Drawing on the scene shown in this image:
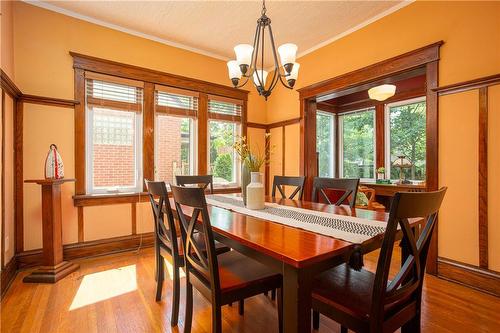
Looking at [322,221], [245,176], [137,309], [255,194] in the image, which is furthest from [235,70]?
[137,309]

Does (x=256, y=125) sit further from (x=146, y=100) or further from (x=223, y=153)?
(x=146, y=100)

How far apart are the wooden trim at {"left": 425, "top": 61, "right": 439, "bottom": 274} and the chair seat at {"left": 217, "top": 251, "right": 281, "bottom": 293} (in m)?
1.96

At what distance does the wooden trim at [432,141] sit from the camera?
2.51 m

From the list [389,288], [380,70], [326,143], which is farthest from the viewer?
[326,143]

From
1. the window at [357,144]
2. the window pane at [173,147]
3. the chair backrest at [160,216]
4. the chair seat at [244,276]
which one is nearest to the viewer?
the chair seat at [244,276]

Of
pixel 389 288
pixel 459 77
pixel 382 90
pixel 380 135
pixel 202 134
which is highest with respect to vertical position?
pixel 382 90

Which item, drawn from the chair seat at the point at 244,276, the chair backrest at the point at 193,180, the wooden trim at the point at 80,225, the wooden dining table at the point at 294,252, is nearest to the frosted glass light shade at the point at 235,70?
the chair backrest at the point at 193,180

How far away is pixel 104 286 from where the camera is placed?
233 cm

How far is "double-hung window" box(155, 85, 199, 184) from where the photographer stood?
A: 3578 mm

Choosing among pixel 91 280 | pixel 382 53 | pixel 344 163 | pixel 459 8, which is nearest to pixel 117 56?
pixel 91 280

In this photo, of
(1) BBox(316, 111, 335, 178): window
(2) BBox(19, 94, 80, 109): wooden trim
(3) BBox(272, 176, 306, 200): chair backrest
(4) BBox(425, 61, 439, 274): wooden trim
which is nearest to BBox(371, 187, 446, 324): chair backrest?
(3) BBox(272, 176, 306, 200): chair backrest

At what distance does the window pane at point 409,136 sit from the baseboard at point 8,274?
18.1 ft

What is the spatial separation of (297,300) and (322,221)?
64cm

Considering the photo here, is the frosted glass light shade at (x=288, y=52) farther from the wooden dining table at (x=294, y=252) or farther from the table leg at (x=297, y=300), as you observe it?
the table leg at (x=297, y=300)
